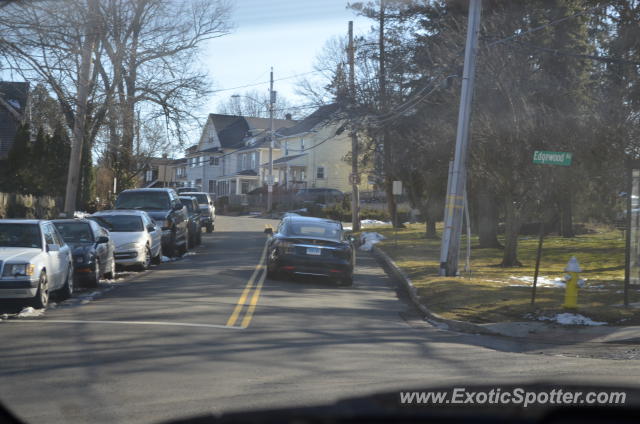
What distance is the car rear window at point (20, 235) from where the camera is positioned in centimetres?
1412

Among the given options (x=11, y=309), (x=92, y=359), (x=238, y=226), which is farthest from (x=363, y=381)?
(x=238, y=226)

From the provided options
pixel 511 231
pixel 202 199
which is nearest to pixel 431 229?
pixel 202 199

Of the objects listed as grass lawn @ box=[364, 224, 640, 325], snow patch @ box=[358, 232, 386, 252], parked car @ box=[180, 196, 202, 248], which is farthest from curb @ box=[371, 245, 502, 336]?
snow patch @ box=[358, 232, 386, 252]

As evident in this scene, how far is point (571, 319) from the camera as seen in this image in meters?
13.3

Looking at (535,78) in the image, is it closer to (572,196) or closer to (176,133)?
(572,196)

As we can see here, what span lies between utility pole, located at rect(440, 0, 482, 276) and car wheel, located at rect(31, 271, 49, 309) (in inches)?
395

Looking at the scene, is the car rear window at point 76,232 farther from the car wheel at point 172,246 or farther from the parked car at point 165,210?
the car wheel at point 172,246

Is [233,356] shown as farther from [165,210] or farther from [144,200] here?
[144,200]

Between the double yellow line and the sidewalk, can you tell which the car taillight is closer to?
the double yellow line

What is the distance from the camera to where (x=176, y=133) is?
115 ft

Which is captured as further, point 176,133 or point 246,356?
point 176,133

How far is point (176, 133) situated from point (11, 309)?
21.9 m

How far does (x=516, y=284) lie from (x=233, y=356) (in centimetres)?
1092

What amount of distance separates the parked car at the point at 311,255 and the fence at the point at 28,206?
494 inches
